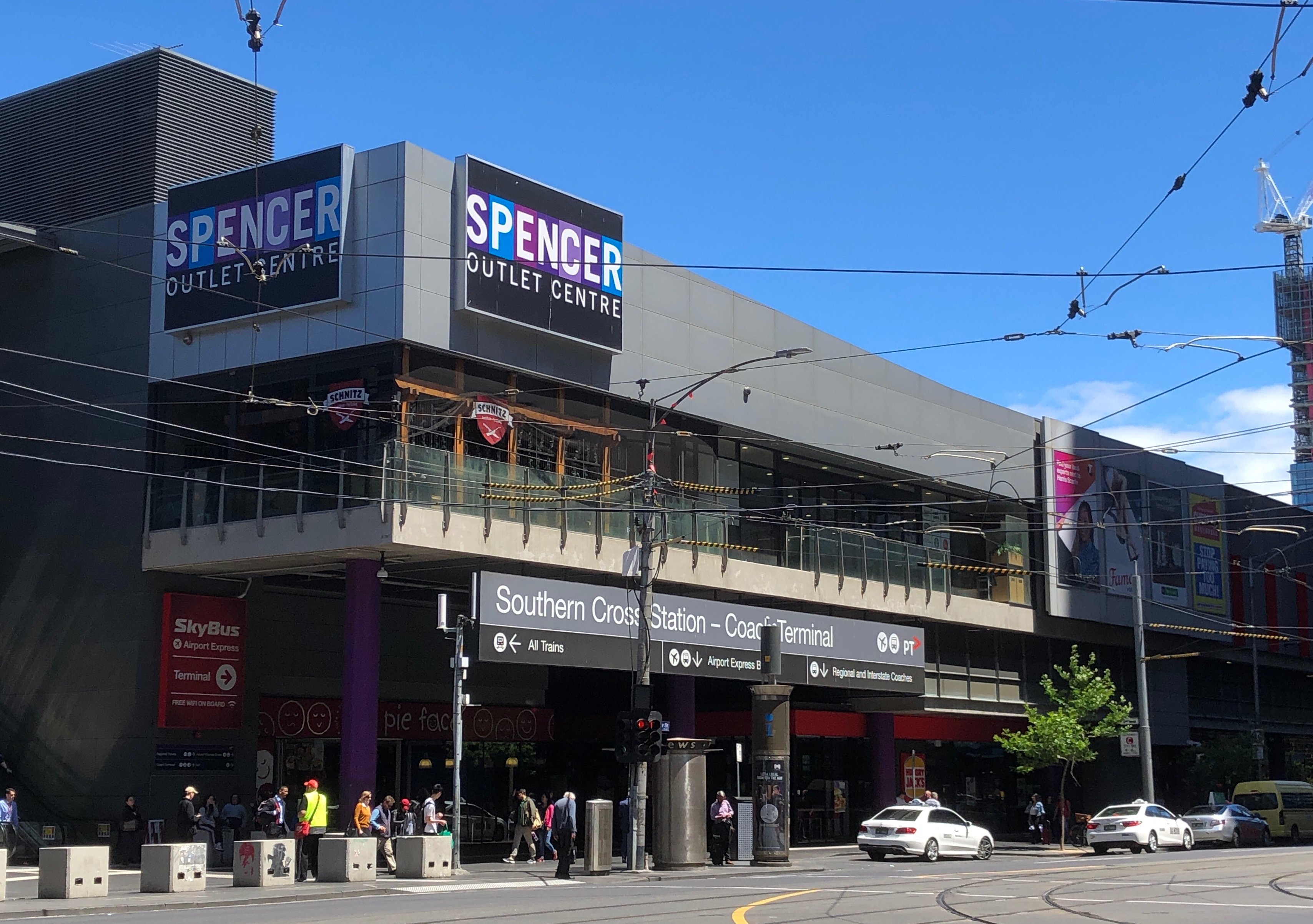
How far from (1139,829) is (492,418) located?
21.3 metres

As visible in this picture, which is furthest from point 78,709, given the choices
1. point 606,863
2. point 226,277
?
point 606,863

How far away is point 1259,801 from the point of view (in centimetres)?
4900

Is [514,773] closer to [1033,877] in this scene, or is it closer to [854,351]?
[854,351]

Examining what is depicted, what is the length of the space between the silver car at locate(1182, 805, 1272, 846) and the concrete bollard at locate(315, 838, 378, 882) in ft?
89.5

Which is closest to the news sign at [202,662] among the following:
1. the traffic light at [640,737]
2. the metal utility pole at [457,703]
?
the metal utility pole at [457,703]

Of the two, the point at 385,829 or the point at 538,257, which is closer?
the point at 385,829

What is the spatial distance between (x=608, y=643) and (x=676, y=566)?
142 inches

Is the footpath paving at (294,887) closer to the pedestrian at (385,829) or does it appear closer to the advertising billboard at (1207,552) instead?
the pedestrian at (385,829)

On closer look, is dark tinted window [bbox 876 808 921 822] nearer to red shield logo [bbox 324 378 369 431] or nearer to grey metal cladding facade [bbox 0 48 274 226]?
red shield logo [bbox 324 378 369 431]

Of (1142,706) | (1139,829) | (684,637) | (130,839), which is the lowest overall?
(1139,829)

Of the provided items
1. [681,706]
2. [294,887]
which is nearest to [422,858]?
[294,887]

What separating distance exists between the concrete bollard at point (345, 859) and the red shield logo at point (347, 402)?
925 centimetres

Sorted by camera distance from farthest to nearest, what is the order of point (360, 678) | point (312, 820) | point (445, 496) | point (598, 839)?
point (360, 678) < point (445, 496) < point (598, 839) < point (312, 820)

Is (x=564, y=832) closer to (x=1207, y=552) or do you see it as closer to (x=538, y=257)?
(x=538, y=257)
